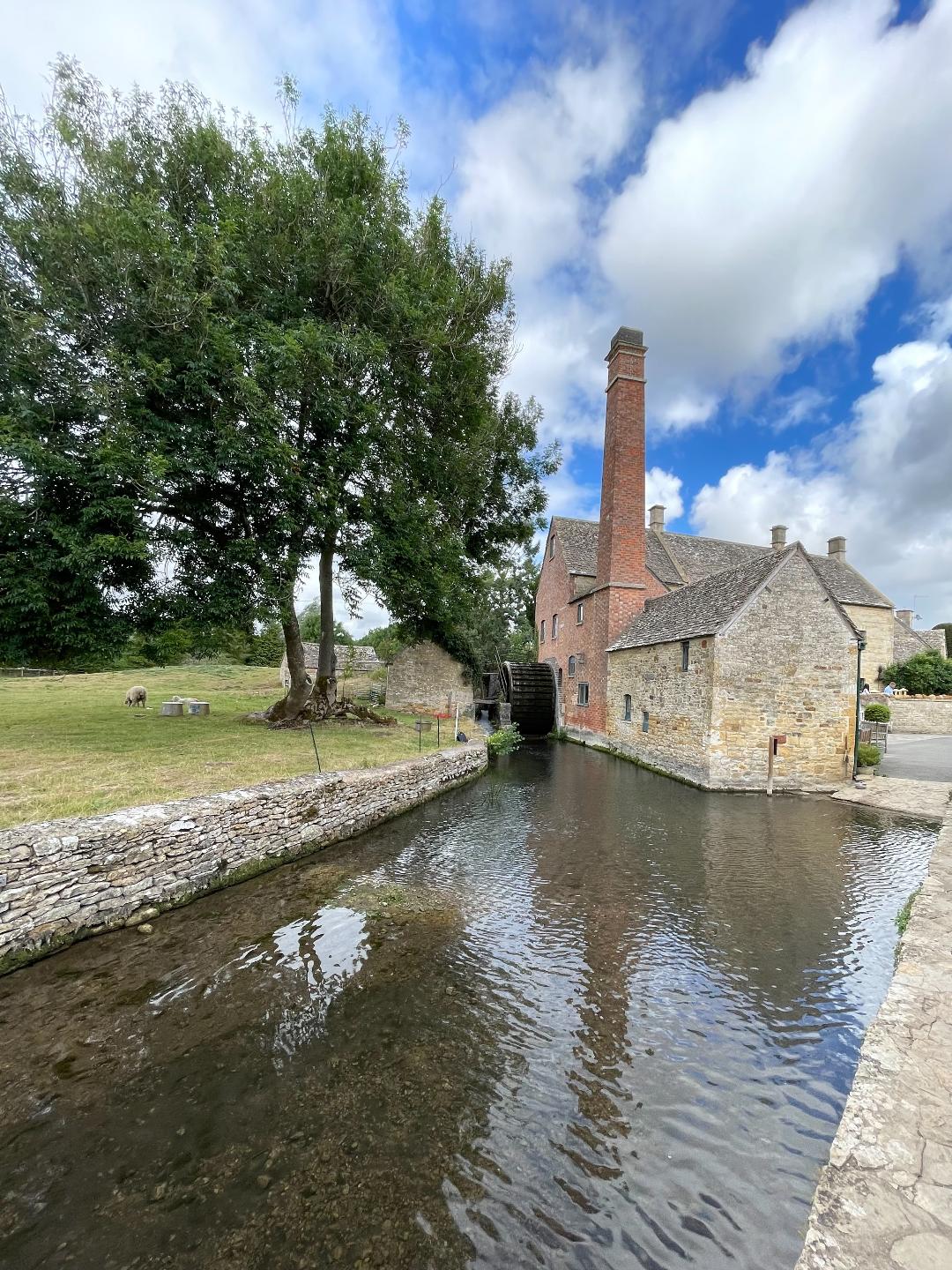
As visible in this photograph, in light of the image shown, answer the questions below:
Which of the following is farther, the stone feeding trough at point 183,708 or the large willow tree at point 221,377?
the stone feeding trough at point 183,708

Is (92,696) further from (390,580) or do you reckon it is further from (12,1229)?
(12,1229)

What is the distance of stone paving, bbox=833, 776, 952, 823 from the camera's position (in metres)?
10.7

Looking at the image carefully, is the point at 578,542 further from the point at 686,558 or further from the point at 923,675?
the point at 923,675

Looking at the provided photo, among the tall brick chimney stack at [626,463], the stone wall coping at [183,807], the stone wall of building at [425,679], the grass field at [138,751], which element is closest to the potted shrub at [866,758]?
the tall brick chimney stack at [626,463]

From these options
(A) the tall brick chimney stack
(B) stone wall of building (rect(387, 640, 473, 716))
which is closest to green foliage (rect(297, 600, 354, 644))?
(B) stone wall of building (rect(387, 640, 473, 716))

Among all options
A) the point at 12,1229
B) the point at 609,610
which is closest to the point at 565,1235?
the point at 12,1229

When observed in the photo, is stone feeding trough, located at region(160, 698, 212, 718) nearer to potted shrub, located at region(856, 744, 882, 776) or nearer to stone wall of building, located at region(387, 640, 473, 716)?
stone wall of building, located at region(387, 640, 473, 716)

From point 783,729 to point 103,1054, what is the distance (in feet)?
46.0

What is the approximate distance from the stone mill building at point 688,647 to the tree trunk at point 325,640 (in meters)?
10.1

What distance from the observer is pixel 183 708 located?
1775cm

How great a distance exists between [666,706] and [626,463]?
939 cm

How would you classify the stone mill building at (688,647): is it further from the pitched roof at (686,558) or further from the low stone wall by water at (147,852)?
the low stone wall by water at (147,852)

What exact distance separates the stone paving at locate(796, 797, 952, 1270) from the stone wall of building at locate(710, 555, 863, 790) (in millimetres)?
9217

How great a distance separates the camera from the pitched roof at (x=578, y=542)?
2384 centimetres
